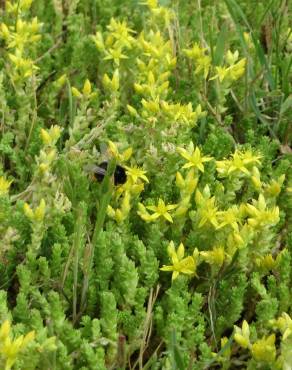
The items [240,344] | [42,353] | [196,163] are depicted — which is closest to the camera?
[42,353]

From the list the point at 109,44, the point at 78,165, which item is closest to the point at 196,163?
the point at 78,165

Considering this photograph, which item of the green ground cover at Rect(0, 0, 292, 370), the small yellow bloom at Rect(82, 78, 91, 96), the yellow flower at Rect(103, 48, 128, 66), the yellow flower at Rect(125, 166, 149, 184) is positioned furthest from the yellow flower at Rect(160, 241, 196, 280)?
the yellow flower at Rect(103, 48, 128, 66)

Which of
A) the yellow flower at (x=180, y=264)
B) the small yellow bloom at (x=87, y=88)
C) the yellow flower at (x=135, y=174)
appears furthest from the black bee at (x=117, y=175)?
the yellow flower at (x=180, y=264)

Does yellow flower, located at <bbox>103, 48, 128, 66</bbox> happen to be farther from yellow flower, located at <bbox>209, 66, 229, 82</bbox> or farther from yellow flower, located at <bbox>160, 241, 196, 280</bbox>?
yellow flower, located at <bbox>160, 241, 196, 280</bbox>

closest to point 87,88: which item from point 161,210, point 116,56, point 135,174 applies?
point 116,56

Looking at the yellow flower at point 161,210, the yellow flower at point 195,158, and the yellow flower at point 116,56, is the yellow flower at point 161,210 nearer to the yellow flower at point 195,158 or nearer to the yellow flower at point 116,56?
the yellow flower at point 195,158

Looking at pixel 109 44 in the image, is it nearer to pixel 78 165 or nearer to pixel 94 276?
pixel 78 165

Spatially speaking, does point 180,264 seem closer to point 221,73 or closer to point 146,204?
point 146,204
